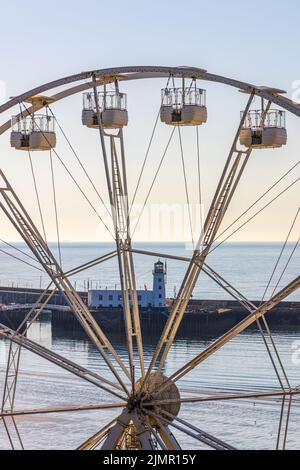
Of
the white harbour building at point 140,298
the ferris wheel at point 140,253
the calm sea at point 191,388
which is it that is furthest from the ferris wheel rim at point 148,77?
the white harbour building at point 140,298

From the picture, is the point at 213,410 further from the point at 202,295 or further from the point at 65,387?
the point at 202,295

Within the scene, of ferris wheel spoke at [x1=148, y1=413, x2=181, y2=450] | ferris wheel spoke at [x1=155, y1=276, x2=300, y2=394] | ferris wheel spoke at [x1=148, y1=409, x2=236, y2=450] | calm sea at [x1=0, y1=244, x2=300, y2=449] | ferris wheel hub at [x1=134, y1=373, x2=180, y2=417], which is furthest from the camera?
calm sea at [x1=0, y1=244, x2=300, y2=449]

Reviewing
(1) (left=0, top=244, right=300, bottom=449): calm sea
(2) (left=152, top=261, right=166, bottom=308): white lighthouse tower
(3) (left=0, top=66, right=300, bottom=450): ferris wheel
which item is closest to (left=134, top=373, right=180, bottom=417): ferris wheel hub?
(3) (left=0, top=66, right=300, bottom=450): ferris wheel

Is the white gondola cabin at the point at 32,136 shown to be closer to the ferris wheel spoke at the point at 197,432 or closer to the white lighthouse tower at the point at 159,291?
the ferris wheel spoke at the point at 197,432

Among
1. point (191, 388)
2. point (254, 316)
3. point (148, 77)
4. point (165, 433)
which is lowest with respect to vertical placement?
point (165, 433)

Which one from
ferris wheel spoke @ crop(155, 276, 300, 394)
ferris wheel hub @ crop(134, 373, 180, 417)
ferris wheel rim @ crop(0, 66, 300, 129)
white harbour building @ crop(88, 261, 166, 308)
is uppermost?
white harbour building @ crop(88, 261, 166, 308)

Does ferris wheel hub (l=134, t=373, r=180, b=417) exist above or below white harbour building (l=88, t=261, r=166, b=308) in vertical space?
below

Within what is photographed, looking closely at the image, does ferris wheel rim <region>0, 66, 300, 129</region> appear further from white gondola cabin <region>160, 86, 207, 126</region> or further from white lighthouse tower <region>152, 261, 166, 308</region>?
white lighthouse tower <region>152, 261, 166, 308</region>

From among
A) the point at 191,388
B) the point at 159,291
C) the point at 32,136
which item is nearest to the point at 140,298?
the point at 159,291

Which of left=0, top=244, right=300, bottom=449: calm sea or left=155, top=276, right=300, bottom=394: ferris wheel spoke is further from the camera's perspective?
left=0, top=244, right=300, bottom=449: calm sea

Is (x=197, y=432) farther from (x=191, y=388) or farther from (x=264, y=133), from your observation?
(x=191, y=388)

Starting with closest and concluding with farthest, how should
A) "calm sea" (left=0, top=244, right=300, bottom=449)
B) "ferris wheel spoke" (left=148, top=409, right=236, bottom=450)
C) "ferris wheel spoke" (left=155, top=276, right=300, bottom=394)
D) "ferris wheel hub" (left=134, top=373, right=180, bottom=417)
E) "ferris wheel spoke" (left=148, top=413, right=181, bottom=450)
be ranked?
"ferris wheel spoke" (left=155, top=276, right=300, bottom=394) < "ferris wheel spoke" (left=148, top=409, right=236, bottom=450) < "ferris wheel spoke" (left=148, top=413, right=181, bottom=450) < "ferris wheel hub" (left=134, top=373, right=180, bottom=417) < "calm sea" (left=0, top=244, right=300, bottom=449)

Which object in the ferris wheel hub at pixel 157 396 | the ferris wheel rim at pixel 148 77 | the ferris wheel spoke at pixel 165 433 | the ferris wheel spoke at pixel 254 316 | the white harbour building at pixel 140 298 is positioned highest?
the white harbour building at pixel 140 298
